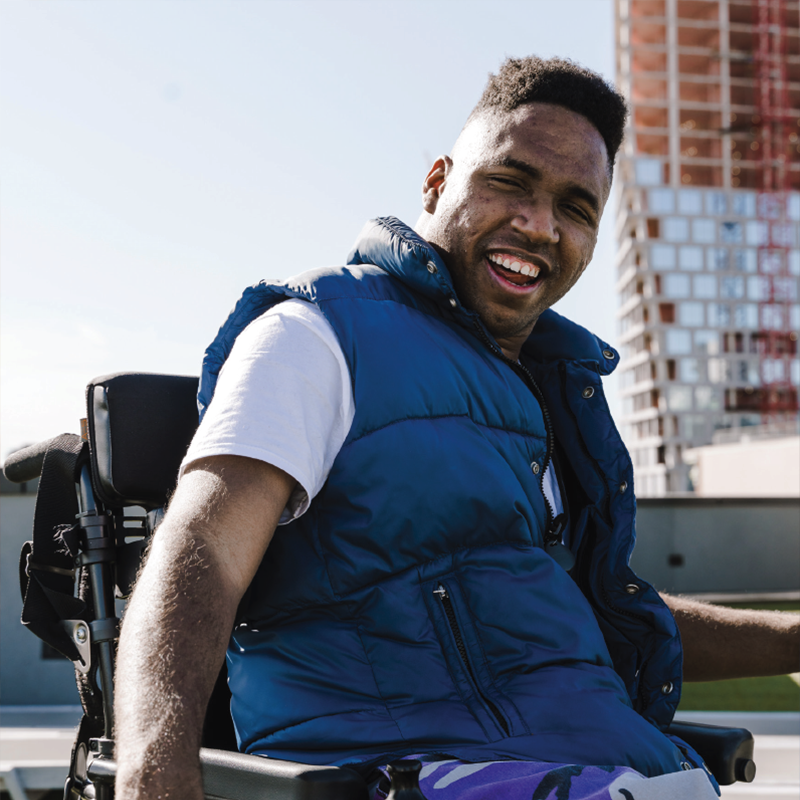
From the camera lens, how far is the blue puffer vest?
41.9 inches

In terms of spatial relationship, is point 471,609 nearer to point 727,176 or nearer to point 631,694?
point 631,694

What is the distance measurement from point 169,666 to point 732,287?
50.5 metres

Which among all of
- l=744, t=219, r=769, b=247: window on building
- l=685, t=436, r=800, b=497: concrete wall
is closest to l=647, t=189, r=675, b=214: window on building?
l=744, t=219, r=769, b=247: window on building

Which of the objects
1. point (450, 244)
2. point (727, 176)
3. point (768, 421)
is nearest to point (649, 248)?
point (727, 176)

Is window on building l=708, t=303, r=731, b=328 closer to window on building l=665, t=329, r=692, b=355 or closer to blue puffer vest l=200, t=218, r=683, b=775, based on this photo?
window on building l=665, t=329, r=692, b=355

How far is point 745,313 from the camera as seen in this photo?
4675 cm

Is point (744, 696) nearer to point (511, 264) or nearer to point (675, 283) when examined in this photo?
point (511, 264)

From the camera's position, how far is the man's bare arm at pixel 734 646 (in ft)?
5.48

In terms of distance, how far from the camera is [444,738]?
104 centimetres

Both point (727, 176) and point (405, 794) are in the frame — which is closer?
point (405, 794)

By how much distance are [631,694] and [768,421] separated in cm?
4746

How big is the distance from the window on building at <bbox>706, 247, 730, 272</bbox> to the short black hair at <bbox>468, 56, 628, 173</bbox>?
4923cm

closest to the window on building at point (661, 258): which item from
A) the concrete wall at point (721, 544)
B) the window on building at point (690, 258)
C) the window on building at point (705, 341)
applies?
the window on building at point (690, 258)

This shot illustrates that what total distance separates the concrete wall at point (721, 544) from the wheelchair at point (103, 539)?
7062 millimetres
